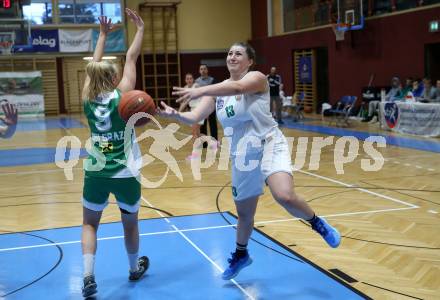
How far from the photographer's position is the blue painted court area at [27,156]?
36.9 feet

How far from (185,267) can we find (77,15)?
2222 centimetres

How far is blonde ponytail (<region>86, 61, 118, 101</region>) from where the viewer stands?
12.7 feet

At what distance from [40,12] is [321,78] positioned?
505 inches

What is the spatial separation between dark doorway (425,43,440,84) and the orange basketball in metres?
13.6

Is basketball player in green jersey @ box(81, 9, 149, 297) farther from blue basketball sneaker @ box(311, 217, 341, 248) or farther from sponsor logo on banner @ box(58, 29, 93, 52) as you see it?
sponsor logo on banner @ box(58, 29, 93, 52)

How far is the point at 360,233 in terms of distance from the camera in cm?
553

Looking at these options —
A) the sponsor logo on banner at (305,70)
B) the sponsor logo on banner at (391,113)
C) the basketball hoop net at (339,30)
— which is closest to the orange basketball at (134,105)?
the sponsor logo on banner at (391,113)

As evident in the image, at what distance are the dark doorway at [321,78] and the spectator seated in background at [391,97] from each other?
445 centimetres

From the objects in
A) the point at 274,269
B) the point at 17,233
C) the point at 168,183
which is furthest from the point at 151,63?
the point at 274,269

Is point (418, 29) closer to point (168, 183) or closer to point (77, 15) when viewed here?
point (168, 183)

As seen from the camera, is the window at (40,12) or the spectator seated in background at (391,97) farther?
the window at (40,12)

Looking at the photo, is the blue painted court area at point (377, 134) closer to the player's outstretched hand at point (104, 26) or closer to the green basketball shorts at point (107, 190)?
the player's outstretched hand at point (104, 26)

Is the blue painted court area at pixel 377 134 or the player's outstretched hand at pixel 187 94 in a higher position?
the player's outstretched hand at pixel 187 94

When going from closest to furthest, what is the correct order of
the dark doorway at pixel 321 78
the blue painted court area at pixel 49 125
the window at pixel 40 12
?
the blue painted court area at pixel 49 125, the dark doorway at pixel 321 78, the window at pixel 40 12
